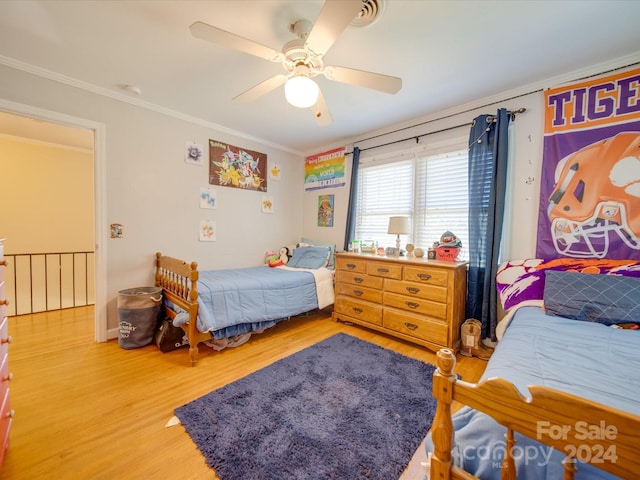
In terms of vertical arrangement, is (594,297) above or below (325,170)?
below

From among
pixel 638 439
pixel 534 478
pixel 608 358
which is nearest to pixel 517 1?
pixel 608 358

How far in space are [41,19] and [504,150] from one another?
3620 millimetres

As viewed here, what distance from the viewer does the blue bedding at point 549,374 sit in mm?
674

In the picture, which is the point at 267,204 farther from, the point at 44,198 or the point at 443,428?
the point at 443,428

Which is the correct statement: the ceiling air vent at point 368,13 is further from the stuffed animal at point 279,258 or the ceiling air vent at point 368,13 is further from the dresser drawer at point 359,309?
the stuffed animal at point 279,258

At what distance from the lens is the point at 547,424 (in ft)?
1.91

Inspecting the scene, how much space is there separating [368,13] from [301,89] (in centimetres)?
60

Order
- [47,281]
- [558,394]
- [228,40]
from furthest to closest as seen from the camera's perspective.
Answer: [47,281], [228,40], [558,394]

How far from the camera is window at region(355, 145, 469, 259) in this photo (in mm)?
2828

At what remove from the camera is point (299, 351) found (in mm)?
2471

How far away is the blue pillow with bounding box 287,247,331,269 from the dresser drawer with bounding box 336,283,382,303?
1.56 ft

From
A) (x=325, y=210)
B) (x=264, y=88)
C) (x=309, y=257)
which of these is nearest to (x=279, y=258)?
(x=309, y=257)

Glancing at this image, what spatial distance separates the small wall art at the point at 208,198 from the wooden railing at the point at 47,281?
2.49 meters

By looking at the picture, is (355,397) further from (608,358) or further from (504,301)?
(504,301)
